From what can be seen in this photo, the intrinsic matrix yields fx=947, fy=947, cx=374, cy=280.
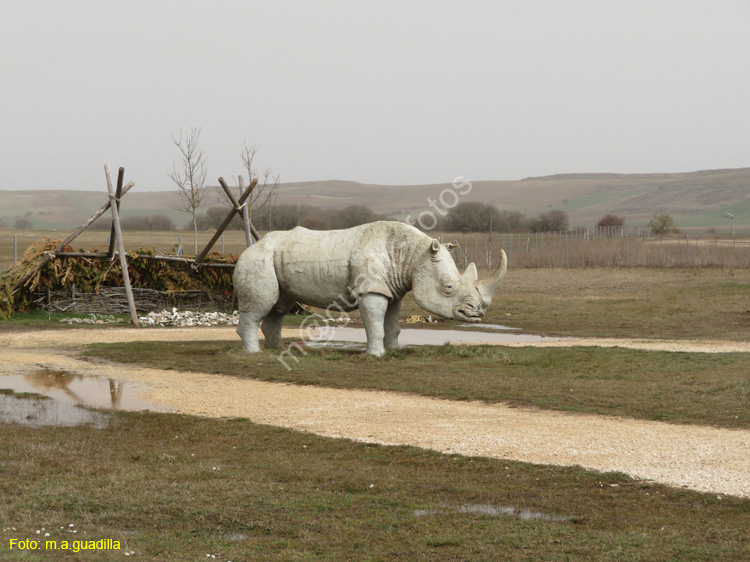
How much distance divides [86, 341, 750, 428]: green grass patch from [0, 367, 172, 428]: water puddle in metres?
1.89

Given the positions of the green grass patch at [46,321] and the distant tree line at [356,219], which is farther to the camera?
the distant tree line at [356,219]

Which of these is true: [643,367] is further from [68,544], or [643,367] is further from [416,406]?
[68,544]

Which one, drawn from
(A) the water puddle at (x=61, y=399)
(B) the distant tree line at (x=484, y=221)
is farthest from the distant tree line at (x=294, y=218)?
(A) the water puddle at (x=61, y=399)

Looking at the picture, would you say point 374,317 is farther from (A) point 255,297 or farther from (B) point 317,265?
(A) point 255,297

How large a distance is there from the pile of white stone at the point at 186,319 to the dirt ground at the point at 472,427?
25.9ft

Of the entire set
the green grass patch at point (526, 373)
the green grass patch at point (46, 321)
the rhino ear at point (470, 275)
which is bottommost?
the green grass patch at point (46, 321)

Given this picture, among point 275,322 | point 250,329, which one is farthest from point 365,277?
point 275,322

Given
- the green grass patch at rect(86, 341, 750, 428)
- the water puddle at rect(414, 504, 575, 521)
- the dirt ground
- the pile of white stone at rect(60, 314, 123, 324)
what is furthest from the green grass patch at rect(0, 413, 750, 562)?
the pile of white stone at rect(60, 314, 123, 324)

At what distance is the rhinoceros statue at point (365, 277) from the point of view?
16531mm

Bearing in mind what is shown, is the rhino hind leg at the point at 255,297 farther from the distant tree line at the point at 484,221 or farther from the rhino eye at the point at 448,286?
the distant tree line at the point at 484,221

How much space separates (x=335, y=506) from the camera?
307 inches

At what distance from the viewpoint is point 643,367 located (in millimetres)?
15461

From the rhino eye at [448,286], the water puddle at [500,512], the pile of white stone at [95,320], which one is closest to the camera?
the water puddle at [500,512]

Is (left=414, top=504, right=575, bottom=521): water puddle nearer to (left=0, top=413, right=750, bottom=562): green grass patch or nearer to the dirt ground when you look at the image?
(left=0, top=413, right=750, bottom=562): green grass patch
